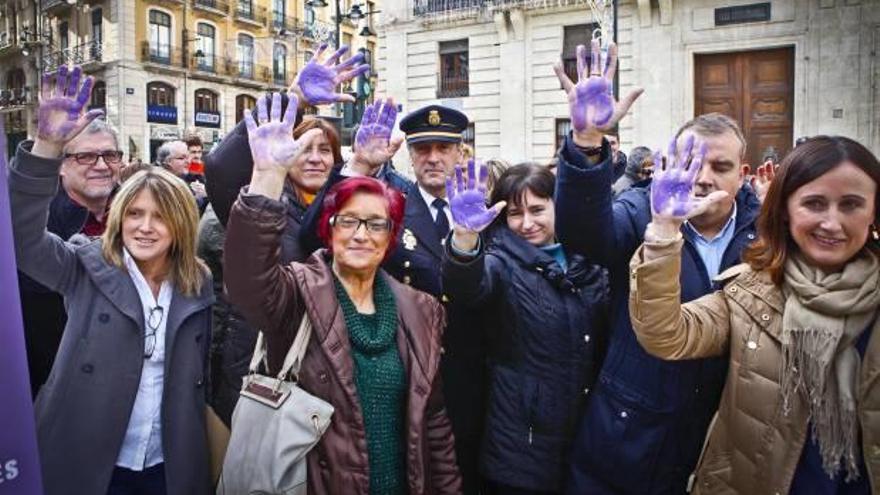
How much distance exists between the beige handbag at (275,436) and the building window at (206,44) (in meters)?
35.6

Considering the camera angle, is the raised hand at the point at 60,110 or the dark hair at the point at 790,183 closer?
the dark hair at the point at 790,183

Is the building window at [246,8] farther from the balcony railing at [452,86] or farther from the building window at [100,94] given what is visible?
the balcony railing at [452,86]

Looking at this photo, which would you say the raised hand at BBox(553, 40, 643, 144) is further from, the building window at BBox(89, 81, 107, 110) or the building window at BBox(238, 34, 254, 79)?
the building window at BBox(238, 34, 254, 79)

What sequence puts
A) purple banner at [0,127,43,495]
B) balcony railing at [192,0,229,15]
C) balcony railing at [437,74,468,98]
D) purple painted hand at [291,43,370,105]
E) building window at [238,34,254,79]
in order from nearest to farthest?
purple banner at [0,127,43,495] < purple painted hand at [291,43,370,105] < balcony railing at [437,74,468,98] < balcony railing at [192,0,229,15] < building window at [238,34,254,79]

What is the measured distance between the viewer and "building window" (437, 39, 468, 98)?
774 inches

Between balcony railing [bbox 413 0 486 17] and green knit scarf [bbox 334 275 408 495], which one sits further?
balcony railing [bbox 413 0 486 17]

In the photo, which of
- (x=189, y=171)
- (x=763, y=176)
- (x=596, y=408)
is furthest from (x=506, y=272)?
(x=189, y=171)

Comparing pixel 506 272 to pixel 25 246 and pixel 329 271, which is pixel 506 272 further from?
pixel 25 246

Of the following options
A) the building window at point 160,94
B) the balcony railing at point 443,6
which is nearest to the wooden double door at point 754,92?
the balcony railing at point 443,6

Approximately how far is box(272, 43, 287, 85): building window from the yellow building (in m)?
0.11

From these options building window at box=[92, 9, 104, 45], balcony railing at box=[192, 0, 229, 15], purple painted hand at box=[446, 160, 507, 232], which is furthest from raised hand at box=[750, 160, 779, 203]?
balcony railing at box=[192, 0, 229, 15]

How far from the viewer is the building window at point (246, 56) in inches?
1448

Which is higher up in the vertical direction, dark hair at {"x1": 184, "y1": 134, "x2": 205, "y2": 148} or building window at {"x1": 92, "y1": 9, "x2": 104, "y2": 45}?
building window at {"x1": 92, "y1": 9, "x2": 104, "y2": 45}

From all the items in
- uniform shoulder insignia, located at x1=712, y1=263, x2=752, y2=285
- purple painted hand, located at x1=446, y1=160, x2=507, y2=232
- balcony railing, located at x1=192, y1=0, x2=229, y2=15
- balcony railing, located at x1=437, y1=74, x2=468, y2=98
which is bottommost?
uniform shoulder insignia, located at x1=712, y1=263, x2=752, y2=285
